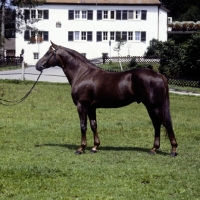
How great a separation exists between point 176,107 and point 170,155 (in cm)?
1233

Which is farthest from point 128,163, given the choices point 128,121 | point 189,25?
point 189,25

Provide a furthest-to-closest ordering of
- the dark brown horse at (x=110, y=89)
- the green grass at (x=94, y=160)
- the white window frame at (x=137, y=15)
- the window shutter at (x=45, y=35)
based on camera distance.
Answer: the white window frame at (x=137, y=15) < the window shutter at (x=45, y=35) < the dark brown horse at (x=110, y=89) < the green grass at (x=94, y=160)

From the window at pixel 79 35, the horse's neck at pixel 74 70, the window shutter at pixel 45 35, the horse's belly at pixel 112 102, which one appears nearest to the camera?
the horse's belly at pixel 112 102

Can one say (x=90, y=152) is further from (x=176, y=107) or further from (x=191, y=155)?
(x=176, y=107)

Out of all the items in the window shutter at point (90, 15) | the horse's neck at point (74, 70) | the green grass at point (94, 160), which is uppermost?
the window shutter at point (90, 15)

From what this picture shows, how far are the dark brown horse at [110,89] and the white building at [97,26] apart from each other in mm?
63730

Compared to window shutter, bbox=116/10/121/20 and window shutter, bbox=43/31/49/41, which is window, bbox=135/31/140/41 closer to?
window shutter, bbox=116/10/121/20

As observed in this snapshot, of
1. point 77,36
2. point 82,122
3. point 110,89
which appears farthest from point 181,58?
point 77,36

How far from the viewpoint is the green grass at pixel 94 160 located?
8.68m

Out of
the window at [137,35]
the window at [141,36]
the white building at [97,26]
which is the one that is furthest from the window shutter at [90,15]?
the window at [141,36]

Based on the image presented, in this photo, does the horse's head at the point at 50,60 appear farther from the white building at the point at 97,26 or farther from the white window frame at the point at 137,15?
the white window frame at the point at 137,15

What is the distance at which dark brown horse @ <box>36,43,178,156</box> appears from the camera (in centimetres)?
1191

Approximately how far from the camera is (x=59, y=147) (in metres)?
13.2

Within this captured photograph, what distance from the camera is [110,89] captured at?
12227 mm
